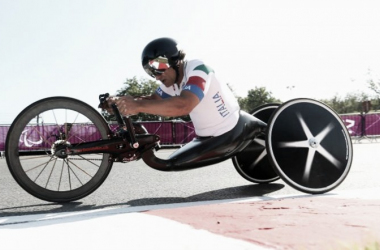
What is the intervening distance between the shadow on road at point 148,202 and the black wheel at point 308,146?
14.6 inches

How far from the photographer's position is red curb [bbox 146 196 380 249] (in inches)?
68.9

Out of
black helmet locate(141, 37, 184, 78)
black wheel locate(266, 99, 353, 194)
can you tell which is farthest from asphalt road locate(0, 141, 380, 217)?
black helmet locate(141, 37, 184, 78)

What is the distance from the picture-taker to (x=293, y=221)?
2.16 m

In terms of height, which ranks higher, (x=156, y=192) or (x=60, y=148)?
(x=60, y=148)

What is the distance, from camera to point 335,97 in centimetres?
9706

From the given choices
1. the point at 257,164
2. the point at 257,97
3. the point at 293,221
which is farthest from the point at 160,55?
the point at 257,97

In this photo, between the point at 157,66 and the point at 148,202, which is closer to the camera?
the point at 148,202

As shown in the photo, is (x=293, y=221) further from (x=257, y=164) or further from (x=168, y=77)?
(x=257, y=164)

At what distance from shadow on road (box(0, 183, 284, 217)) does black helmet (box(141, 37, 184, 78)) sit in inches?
44.3

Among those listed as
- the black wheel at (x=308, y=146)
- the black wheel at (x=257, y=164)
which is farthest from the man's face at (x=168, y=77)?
the black wheel at (x=257, y=164)

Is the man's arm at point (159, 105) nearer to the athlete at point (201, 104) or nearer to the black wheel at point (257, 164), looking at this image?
the athlete at point (201, 104)

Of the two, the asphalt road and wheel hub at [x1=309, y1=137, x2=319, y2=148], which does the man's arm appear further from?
wheel hub at [x1=309, y1=137, x2=319, y2=148]

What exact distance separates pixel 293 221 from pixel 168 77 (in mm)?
1957

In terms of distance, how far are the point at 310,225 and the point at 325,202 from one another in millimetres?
880
